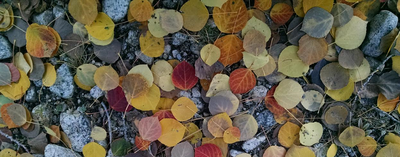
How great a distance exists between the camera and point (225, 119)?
35.9 inches

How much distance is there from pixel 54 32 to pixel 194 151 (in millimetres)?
528

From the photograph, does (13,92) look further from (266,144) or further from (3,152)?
(266,144)

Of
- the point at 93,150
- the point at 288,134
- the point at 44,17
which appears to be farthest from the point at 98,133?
the point at 288,134

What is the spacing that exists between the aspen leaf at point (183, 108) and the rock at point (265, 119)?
Result: 0.65 feet

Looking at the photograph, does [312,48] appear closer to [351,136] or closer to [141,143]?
[351,136]

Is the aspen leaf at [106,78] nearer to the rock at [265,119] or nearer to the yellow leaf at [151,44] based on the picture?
the yellow leaf at [151,44]

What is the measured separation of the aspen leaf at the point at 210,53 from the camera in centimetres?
88

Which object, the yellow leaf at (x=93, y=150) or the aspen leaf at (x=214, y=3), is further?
the yellow leaf at (x=93, y=150)

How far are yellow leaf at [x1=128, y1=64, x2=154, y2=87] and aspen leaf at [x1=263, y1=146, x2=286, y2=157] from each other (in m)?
0.41

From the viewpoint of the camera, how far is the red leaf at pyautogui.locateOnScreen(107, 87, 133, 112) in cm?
91

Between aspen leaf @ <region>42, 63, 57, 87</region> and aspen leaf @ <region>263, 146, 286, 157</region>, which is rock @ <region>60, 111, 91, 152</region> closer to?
aspen leaf @ <region>42, 63, 57, 87</region>

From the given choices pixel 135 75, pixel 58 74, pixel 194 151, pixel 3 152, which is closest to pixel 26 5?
pixel 58 74

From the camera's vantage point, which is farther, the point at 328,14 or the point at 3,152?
the point at 3,152

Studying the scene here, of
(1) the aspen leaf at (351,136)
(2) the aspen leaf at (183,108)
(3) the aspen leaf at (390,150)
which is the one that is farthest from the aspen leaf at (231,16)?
(3) the aspen leaf at (390,150)
